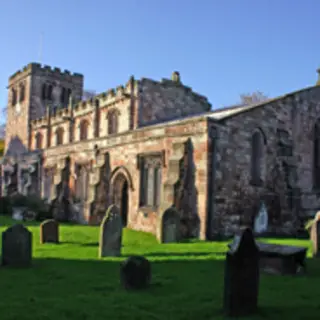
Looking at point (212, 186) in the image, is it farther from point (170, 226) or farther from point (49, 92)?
point (49, 92)

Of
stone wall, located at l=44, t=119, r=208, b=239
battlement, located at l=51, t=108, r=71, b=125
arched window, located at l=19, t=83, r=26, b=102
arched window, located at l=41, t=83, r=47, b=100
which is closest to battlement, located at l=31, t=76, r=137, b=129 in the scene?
battlement, located at l=51, t=108, r=71, b=125

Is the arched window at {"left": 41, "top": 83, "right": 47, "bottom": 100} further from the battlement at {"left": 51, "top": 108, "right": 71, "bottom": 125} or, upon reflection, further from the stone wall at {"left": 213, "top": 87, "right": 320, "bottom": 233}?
the stone wall at {"left": 213, "top": 87, "right": 320, "bottom": 233}

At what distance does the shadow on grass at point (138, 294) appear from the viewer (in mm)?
6234

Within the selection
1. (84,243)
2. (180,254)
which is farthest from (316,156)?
(84,243)

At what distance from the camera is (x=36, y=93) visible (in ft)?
138

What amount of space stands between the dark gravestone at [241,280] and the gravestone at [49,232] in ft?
32.7

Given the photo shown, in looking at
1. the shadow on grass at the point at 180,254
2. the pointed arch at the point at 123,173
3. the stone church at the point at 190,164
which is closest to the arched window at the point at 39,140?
the stone church at the point at 190,164

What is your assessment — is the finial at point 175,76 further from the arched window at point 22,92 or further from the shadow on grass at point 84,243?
the arched window at point 22,92

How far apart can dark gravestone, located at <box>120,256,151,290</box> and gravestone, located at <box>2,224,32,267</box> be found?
146 inches

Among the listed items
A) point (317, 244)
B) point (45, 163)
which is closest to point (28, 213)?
point (45, 163)

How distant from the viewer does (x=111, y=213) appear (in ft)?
40.1

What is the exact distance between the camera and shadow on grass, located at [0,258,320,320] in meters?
6.23

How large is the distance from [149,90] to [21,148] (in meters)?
21.2

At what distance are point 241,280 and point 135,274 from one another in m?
2.56
